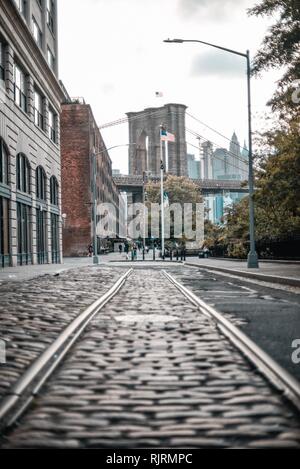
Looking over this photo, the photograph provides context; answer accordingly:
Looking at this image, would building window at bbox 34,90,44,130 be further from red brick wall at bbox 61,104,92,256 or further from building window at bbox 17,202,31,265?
red brick wall at bbox 61,104,92,256

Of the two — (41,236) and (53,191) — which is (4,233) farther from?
(53,191)

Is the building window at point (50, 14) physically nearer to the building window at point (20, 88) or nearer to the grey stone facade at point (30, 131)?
the grey stone facade at point (30, 131)

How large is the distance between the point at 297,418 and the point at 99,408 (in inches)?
50.3

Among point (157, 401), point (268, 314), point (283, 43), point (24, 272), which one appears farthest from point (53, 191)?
point (157, 401)

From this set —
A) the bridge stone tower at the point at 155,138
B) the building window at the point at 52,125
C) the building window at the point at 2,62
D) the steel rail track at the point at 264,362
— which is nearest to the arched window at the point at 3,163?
the building window at the point at 2,62

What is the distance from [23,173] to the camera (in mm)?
32188

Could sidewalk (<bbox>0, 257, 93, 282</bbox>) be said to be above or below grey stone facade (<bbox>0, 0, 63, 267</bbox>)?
below

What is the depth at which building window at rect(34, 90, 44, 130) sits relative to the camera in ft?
116

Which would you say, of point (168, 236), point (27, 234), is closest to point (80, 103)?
point (168, 236)

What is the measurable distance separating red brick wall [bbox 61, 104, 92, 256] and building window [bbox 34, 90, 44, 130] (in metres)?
26.8

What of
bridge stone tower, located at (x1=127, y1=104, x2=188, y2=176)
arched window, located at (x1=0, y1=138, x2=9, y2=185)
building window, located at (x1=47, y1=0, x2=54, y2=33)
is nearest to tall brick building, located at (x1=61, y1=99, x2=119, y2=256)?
building window, located at (x1=47, y1=0, x2=54, y2=33)

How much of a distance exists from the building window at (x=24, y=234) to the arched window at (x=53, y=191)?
7.59m

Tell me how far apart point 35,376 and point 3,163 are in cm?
2434
